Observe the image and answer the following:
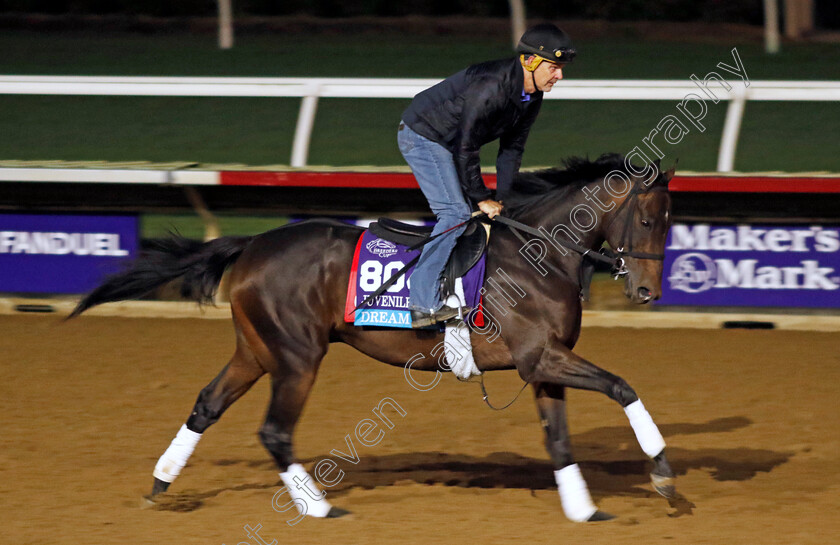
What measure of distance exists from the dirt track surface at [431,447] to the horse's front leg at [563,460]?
0.08m

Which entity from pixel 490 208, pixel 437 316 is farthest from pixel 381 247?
pixel 490 208

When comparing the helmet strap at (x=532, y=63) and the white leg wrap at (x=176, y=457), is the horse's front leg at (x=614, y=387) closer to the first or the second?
the helmet strap at (x=532, y=63)

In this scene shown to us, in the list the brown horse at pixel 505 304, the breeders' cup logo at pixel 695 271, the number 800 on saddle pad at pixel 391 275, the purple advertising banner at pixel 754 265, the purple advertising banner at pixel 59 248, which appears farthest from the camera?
the purple advertising banner at pixel 59 248

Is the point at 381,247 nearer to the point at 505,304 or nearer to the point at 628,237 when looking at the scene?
the point at 505,304

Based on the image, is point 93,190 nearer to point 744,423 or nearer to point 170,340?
point 170,340

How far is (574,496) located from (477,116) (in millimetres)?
1700

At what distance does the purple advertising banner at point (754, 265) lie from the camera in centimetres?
880

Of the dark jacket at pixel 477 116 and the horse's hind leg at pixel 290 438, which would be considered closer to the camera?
the dark jacket at pixel 477 116

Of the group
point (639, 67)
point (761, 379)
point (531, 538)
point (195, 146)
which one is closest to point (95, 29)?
point (195, 146)

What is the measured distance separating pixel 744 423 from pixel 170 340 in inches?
171

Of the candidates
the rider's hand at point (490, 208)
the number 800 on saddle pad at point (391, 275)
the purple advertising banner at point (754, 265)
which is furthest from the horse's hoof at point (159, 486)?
the purple advertising banner at point (754, 265)

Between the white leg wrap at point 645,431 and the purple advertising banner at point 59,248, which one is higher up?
the purple advertising banner at point 59,248

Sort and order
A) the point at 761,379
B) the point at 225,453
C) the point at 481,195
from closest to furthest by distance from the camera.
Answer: the point at 481,195, the point at 225,453, the point at 761,379

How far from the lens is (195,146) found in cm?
1689
